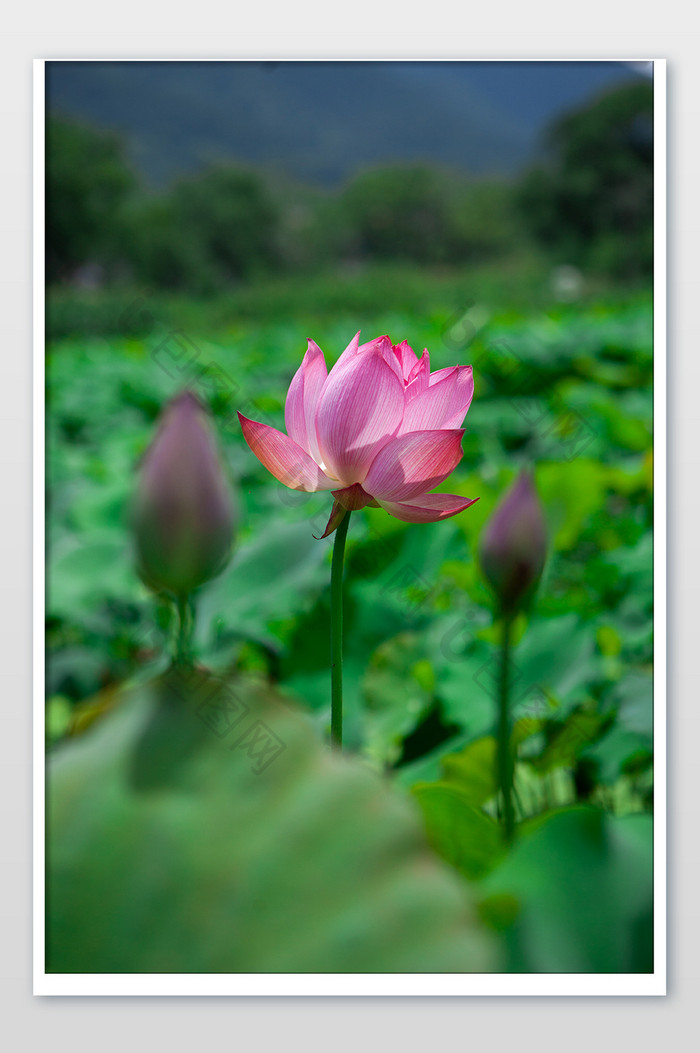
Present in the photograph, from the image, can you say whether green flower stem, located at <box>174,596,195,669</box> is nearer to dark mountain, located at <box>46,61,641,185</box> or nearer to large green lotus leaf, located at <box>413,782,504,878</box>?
large green lotus leaf, located at <box>413,782,504,878</box>

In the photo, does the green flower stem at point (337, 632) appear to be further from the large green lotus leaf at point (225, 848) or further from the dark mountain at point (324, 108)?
the dark mountain at point (324, 108)

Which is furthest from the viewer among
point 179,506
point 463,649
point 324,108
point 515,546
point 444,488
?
point 324,108

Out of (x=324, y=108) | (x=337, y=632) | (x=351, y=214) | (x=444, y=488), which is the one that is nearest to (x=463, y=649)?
(x=444, y=488)

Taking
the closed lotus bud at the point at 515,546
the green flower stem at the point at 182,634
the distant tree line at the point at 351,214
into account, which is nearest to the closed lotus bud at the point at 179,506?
the green flower stem at the point at 182,634

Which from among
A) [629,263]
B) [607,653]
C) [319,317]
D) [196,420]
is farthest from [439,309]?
[196,420]

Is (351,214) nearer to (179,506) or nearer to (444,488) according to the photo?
(444,488)

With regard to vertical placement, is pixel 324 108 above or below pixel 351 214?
below
